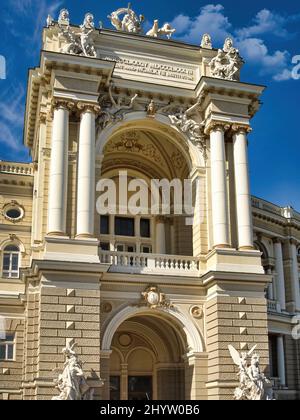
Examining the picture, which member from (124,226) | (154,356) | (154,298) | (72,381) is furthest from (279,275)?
(72,381)

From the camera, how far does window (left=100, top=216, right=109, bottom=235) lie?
34594mm

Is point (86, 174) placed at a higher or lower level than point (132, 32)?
lower

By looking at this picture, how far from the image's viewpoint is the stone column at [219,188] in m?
28.6

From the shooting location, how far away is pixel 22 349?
104 ft

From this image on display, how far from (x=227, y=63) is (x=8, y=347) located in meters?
18.1

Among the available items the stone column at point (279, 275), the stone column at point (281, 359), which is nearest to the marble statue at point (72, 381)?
the stone column at point (281, 359)

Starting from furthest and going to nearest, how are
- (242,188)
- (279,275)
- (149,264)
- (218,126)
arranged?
(279,275), (218,126), (242,188), (149,264)

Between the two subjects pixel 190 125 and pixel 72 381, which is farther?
pixel 190 125

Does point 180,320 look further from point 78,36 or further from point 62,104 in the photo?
point 78,36

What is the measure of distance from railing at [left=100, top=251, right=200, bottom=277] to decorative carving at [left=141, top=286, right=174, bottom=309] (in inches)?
32.1

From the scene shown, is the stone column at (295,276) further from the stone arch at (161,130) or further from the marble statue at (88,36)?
the marble statue at (88,36)

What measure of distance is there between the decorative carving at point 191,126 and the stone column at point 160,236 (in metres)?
5.41

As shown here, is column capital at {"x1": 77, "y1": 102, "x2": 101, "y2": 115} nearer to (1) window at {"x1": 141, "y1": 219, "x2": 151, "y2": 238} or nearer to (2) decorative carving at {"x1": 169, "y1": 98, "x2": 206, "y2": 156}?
(2) decorative carving at {"x1": 169, "y1": 98, "x2": 206, "y2": 156}

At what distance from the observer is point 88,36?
97.0ft
